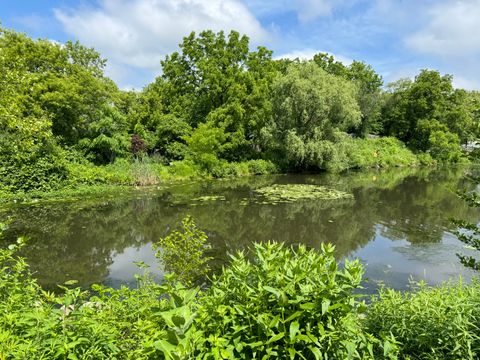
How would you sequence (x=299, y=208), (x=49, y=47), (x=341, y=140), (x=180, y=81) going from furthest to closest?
(x=180, y=81)
(x=341, y=140)
(x=49, y=47)
(x=299, y=208)

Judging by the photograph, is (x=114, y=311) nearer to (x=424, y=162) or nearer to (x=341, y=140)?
(x=341, y=140)

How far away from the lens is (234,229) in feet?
37.1

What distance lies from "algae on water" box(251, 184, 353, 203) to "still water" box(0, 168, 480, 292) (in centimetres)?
71

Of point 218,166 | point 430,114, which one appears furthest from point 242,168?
point 430,114

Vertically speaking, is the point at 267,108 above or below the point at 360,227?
above

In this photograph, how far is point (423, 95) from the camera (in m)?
41.4

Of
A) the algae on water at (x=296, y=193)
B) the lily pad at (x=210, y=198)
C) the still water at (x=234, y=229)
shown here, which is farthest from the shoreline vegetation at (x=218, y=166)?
the lily pad at (x=210, y=198)

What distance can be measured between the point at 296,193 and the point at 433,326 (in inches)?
570

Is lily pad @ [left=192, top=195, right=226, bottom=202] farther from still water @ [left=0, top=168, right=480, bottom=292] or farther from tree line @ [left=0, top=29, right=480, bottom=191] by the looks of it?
tree line @ [left=0, top=29, right=480, bottom=191]

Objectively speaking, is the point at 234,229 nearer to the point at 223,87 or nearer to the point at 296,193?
the point at 296,193

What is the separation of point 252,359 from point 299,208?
12750 millimetres

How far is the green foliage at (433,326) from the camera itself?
2611mm

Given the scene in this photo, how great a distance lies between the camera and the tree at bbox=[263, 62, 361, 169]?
23750 mm

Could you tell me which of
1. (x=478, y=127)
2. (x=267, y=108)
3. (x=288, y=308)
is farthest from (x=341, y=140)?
(x=288, y=308)
